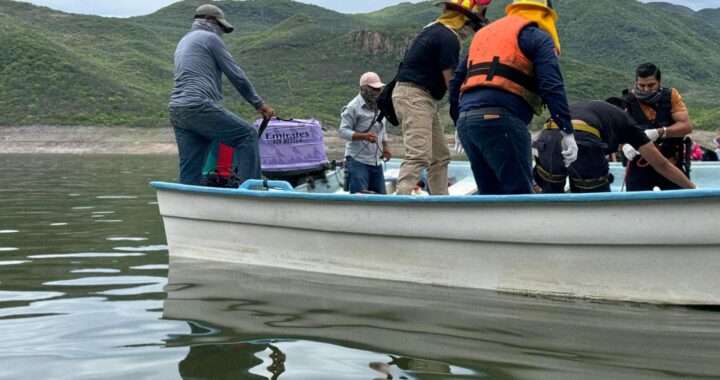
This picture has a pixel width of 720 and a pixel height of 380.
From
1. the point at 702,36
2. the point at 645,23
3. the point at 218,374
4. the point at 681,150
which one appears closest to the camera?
the point at 218,374

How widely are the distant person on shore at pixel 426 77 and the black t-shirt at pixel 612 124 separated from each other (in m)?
1.09

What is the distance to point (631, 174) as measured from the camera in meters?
6.94

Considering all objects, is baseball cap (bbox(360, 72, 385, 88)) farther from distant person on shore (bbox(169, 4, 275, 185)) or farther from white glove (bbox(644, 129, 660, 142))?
white glove (bbox(644, 129, 660, 142))

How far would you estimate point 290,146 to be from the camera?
8.49 meters

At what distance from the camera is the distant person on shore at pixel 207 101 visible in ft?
22.8

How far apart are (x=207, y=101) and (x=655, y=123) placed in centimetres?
381

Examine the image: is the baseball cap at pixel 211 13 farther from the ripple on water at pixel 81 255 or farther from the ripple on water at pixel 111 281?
the ripple on water at pixel 111 281

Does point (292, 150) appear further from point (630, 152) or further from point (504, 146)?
point (504, 146)

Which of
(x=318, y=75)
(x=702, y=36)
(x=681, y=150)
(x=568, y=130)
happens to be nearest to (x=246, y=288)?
(x=568, y=130)

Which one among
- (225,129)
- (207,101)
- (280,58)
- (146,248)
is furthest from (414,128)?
(280,58)

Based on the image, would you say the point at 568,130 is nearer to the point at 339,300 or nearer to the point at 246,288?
Answer: the point at 339,300

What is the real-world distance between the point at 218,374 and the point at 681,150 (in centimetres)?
492

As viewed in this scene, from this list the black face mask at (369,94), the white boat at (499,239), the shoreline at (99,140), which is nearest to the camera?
the white boat at (499,239)

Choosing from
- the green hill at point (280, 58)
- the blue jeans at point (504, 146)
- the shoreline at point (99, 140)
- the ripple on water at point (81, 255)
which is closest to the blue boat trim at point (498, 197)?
the blue jeans at point (504, 146)
